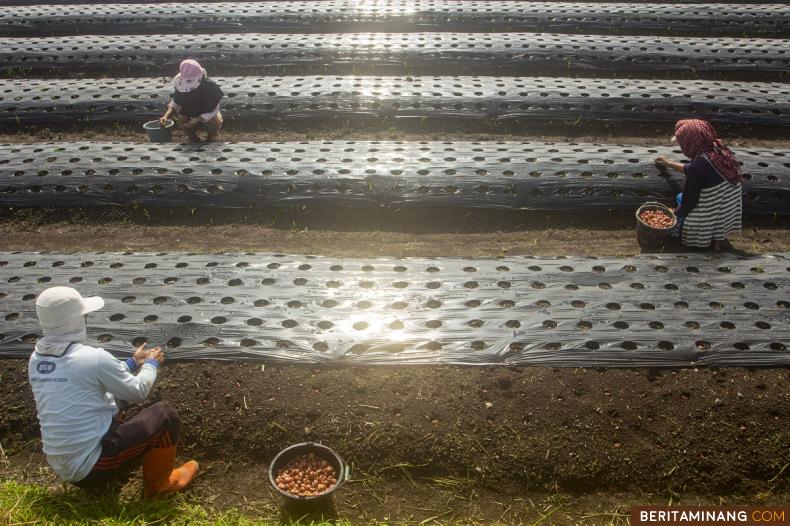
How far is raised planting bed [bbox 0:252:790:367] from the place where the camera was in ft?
16.3

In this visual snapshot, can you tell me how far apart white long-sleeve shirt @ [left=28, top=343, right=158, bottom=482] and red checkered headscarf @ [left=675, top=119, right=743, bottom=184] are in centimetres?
548

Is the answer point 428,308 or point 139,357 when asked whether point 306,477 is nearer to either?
point 139,357

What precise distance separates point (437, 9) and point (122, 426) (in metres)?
10.8

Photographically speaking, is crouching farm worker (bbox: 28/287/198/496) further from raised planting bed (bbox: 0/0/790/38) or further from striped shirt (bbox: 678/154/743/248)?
raised planting bed (bbox: 0/0/790/38)

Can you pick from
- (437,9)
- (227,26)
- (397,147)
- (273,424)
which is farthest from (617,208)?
(227,26)

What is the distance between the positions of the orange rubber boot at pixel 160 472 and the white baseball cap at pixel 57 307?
3.47ft

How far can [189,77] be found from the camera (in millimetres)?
8250

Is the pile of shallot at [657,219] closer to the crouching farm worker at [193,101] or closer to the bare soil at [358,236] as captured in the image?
the bare soil at [358,236]

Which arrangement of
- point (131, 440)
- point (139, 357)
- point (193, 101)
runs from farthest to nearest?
point (193, 101) < point (139, 357) < point (131, 440)

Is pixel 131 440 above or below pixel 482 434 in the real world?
above

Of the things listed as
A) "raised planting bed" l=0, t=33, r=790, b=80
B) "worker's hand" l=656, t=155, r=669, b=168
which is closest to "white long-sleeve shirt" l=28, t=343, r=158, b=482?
"worker's hand" l=656, t=155, r=669, b=168

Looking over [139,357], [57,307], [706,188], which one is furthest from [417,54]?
[57,307]

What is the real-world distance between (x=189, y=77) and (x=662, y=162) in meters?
6.11

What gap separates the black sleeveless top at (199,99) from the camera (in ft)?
27.3
